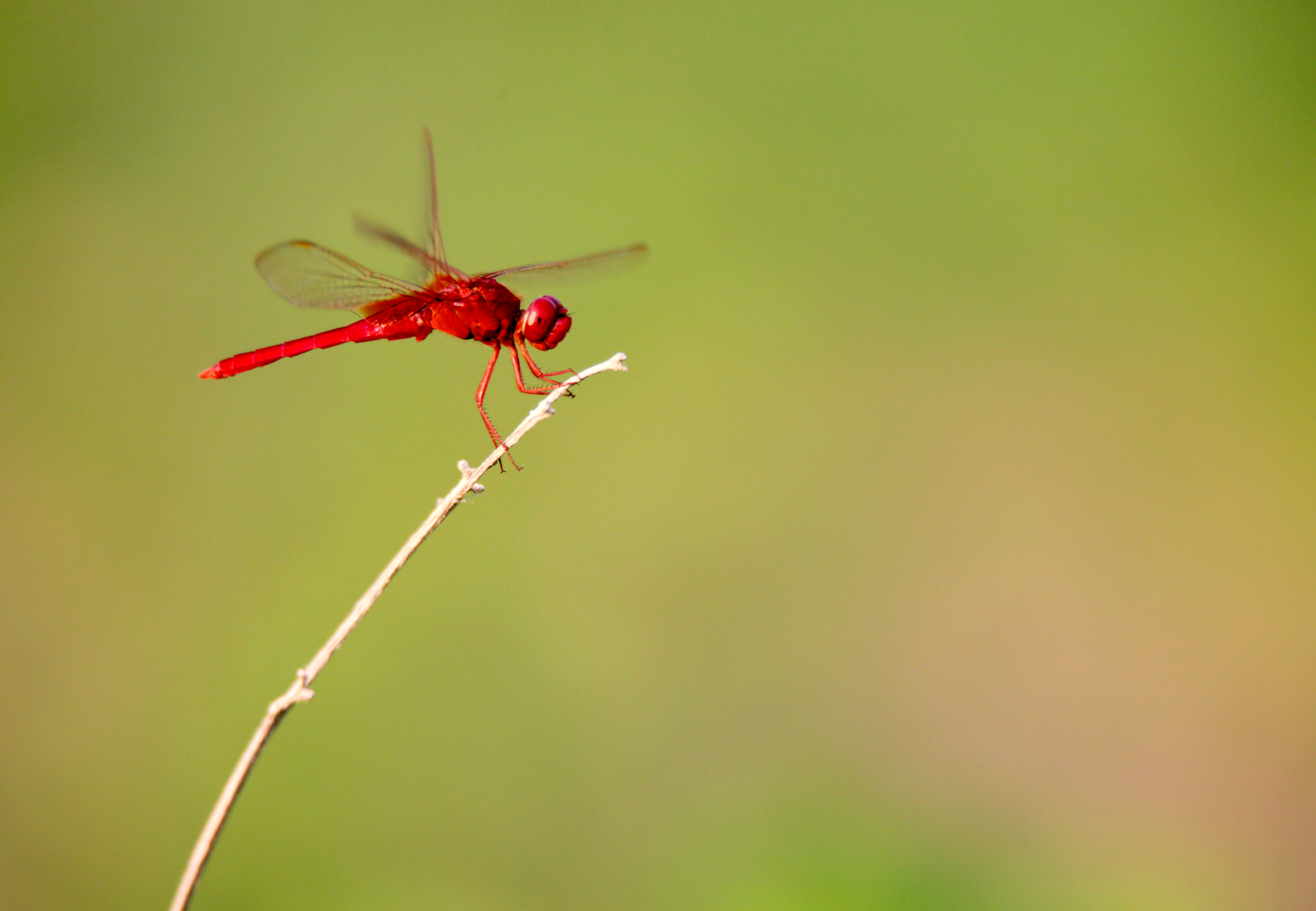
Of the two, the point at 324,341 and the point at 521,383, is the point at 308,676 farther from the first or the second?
the point at 324,341

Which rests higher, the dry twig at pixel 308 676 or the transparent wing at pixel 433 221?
the transparent wing at pixel 433 221

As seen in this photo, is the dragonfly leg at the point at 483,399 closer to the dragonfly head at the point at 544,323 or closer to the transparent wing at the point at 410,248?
the dragonfly head at the point at 544,323

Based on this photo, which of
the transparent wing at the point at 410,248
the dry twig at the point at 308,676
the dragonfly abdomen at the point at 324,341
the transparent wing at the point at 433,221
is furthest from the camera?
the dragonfly abdomen at the point at 324,341

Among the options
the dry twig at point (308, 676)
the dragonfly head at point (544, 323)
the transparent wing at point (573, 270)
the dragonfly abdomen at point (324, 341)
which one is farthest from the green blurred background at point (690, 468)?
the dry twig at point (308, 676)

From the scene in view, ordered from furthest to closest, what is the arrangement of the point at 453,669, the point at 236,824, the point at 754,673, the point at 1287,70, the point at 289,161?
the point at 1287,70 < the point at 289,161 < the point at 754,673 < the point at 453,669 < the point at 236,824

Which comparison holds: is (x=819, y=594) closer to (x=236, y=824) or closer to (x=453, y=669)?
(x=453, y=669)

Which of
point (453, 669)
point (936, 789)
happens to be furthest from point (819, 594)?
point (453, 669)

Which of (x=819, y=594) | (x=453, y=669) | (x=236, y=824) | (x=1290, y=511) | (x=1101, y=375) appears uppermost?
(x=1101, y=375)
